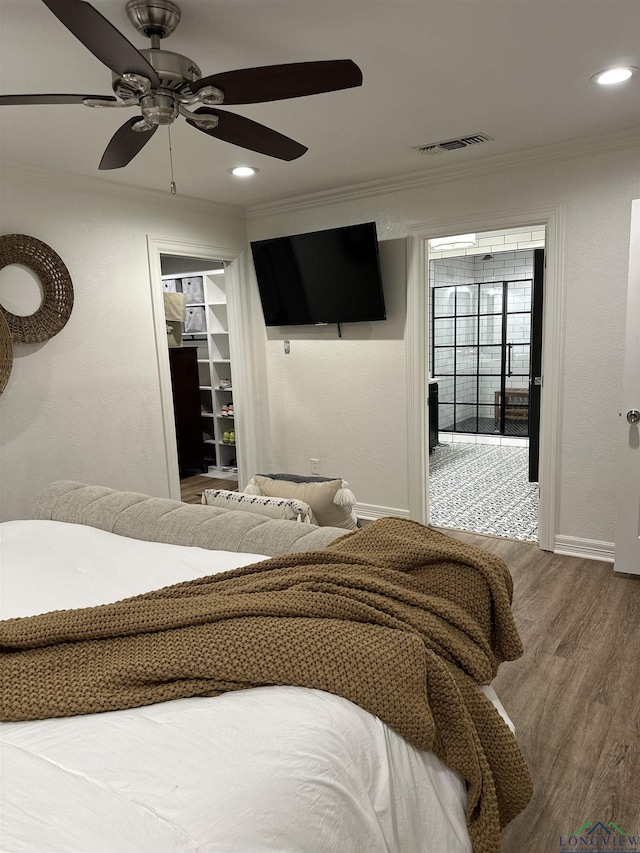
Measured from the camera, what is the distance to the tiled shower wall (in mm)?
7191

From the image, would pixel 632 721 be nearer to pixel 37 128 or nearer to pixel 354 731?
pixel 354 731

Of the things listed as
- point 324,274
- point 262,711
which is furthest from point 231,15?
point 324,274

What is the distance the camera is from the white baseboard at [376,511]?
437 cm

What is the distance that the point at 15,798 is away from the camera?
2.88ft

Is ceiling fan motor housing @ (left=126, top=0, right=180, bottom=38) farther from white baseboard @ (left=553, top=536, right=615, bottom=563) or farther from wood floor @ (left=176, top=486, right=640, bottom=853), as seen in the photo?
white baseboard @ (left=553, top=536, right=615, bottom=563)

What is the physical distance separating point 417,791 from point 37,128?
10.1ft

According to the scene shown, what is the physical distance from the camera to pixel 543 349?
362cm

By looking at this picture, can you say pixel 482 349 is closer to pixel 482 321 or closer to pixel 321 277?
pixel 482 321

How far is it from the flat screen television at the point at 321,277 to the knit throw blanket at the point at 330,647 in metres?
2.86

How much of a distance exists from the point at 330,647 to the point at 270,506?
1.12 meters

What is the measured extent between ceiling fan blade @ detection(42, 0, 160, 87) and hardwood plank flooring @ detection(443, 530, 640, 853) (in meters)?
2.35

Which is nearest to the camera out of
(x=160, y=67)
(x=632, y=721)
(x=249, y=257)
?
(x=160, y=67)

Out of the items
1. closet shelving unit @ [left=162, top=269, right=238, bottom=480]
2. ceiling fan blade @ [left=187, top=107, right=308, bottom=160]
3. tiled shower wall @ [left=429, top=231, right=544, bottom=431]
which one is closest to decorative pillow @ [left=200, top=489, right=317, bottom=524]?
A: ceiling fan blade @ [left=187, top=107, right=308, bottom=160]

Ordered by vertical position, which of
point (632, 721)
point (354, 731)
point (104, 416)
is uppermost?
point (104, 416)
